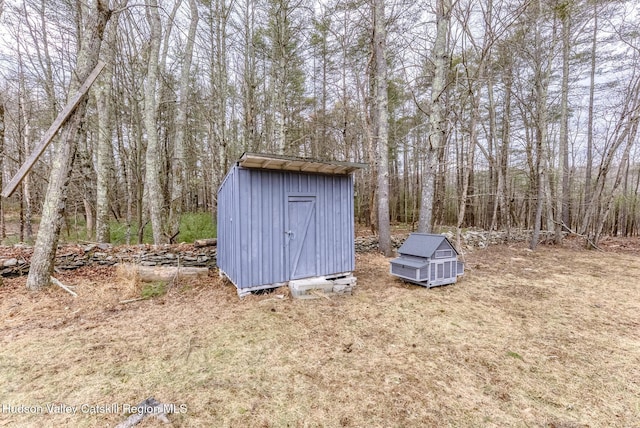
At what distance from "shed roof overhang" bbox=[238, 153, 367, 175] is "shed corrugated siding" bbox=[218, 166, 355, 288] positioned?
11cm

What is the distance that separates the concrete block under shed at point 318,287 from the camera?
4223 mm

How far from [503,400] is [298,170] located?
3844 millimetres

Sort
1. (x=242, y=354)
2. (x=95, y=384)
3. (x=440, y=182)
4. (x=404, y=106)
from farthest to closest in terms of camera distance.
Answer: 1. (x=404, y=106)
2. (x=440, y=182)
3. (x=242, y=354)
4. (x=95, y=384)

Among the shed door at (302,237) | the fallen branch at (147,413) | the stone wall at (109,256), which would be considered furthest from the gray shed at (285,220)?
the fallen branch at (147,413)

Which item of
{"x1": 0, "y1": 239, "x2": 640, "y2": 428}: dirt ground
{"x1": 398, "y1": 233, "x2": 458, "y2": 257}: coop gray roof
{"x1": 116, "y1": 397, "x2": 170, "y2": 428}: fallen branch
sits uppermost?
Result: {"x1": 398, "y1": 233, "x2": 458, "y2": 257}: coop gray roof

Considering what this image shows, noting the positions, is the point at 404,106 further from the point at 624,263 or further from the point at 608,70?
the point at 624,263

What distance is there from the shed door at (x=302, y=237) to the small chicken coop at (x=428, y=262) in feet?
5.35

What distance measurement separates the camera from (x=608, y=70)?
1095 cm

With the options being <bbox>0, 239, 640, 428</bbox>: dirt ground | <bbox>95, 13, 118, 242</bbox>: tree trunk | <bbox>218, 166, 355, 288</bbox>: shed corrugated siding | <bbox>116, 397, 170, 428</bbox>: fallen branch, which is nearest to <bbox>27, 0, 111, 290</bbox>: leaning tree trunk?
<bbox>0, 239, 640, 428</bbox>: dirt ground

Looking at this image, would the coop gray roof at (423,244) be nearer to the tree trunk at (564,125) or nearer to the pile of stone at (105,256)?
the pile of stone at (105,256)

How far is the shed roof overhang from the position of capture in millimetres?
3858

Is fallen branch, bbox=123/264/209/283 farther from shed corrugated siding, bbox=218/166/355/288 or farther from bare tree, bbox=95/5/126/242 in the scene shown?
bare tree, bbox=95/5/126/242

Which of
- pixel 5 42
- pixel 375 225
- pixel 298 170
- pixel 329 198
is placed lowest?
pixel 375 225

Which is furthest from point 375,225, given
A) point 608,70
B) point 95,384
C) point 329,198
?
point 608,70
